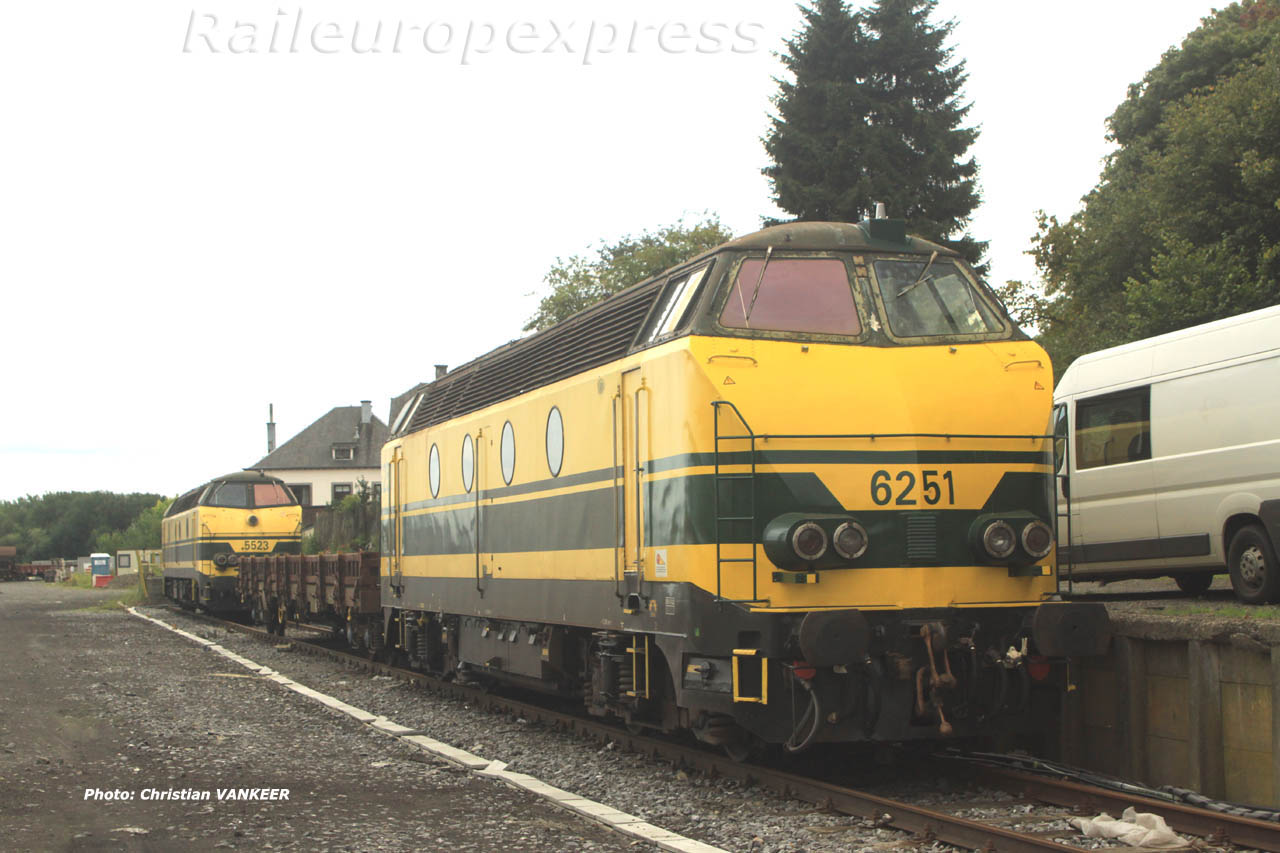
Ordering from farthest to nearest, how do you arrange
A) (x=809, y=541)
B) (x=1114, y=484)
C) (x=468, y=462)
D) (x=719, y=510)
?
(x=468, y=462) < (x=1114, y=484) < (x=719, y=510) < (x=809, y=541)

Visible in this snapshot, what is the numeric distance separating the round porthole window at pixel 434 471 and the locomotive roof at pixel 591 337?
38 centimetres

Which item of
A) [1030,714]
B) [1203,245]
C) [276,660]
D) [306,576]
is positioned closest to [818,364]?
[1030,714]

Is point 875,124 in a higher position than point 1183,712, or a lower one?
higher

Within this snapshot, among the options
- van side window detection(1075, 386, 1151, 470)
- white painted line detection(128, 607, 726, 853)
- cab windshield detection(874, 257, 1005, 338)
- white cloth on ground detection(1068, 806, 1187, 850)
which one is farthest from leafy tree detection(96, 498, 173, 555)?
white cloth on ground detection(1068, 806, 1187, 850)

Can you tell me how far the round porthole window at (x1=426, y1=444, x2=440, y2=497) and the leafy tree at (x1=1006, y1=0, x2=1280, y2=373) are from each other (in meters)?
14.5

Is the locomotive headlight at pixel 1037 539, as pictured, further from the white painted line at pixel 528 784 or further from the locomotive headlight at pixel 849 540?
the white painted line at pixel 528 784

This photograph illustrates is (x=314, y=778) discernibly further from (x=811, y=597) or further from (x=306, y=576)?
(x=306, y=576)

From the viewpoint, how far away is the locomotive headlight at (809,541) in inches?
309

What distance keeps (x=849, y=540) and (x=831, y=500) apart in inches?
12.1

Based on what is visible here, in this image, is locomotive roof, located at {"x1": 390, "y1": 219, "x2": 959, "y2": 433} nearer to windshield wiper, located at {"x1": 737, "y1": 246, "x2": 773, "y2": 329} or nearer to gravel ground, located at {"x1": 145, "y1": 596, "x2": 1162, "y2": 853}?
windshield wiper, located at {"x1": 737, "y1": 246, "x2": 773, "y2": 329}

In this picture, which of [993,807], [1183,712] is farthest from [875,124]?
[993,807]

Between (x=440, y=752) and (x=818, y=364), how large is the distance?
4867mm

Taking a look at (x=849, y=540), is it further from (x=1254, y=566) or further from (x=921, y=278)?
(x=1254, y=566)

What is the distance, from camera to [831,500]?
816cm
